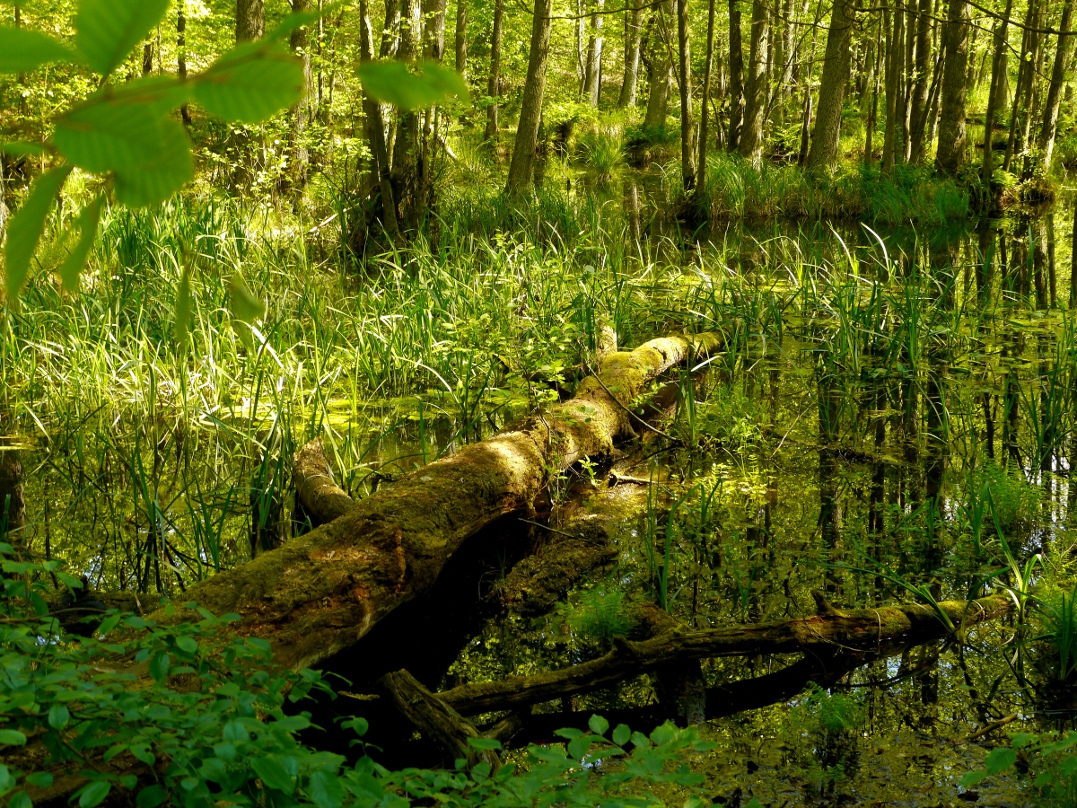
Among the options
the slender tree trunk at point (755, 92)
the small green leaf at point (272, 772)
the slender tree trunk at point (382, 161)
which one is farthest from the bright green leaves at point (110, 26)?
the slender tree trunk at point (755, 92)

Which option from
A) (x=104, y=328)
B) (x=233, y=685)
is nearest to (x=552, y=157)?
(x=104, y=328)

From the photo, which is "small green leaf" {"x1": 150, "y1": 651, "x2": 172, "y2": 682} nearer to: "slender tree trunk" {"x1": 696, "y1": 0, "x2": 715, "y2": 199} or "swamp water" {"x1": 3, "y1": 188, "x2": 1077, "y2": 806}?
"swamp water" {"x1": 3, "y1": 188, "x2": 1077, "y2": 806}

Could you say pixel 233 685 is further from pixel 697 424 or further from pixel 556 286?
pixel 556 286

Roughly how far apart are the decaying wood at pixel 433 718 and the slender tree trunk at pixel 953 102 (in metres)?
12.9

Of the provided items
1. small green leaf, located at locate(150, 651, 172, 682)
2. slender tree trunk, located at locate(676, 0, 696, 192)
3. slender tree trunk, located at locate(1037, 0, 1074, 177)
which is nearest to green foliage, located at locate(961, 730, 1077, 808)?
small green leaf, located at locate(150, 651, 172, 682)

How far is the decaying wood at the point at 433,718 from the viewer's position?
206cm

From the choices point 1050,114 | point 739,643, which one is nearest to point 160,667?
point 739,643

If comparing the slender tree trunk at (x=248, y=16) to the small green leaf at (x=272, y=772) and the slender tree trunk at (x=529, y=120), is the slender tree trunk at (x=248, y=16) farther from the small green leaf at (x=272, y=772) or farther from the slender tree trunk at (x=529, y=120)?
the small green leaf at (x=272, y=772)

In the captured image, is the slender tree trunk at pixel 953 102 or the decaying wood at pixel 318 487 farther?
the slender tree trunk at pixel 953 102

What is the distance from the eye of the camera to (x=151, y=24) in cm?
45

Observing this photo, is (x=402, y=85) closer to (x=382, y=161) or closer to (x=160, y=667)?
(x=160, y=667)

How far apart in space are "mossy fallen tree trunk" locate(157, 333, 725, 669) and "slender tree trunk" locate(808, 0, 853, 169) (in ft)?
36.3

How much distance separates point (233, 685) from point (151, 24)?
1235 mm

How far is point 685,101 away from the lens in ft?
38.4
